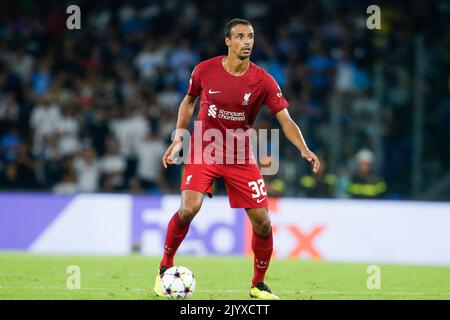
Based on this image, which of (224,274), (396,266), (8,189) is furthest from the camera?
(8,189)

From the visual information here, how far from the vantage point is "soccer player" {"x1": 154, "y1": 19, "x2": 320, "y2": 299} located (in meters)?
9.28

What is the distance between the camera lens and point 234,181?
9336 millimetres

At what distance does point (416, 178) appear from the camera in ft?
54.4

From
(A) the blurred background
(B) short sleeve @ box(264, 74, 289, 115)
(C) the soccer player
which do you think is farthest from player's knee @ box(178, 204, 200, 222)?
(A) the blurred background

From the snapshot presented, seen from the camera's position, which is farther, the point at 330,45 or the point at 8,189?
the point at 330,45

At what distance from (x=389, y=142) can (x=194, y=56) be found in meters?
4.20

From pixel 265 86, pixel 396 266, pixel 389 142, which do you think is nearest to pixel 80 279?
pixel 265 86

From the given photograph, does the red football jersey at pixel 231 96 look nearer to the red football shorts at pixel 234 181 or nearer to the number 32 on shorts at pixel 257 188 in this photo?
the red football shorts at pixel 234 181

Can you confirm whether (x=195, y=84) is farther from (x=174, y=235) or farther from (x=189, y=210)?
(x=174, y=235)

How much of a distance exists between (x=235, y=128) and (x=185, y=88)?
9.20 m

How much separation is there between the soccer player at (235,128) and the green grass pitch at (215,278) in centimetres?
60

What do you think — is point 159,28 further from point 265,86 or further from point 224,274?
point 265,86

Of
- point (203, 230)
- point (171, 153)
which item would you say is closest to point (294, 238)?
point (203, 230)

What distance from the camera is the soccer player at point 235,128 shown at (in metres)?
9.28
